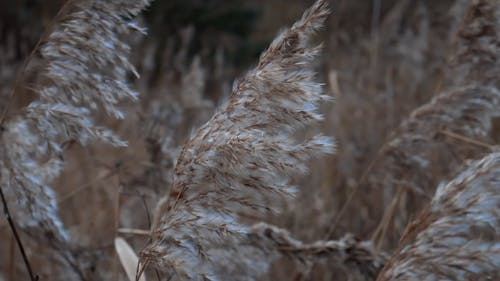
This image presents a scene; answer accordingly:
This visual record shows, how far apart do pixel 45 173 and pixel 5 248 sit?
1.26 metres

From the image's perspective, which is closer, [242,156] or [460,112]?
[242,156]

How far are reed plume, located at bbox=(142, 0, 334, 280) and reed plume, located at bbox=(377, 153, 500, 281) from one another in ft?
0.58

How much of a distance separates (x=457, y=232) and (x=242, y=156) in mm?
307

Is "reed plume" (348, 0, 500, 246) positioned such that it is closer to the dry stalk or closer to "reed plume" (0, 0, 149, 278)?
the dry stalk

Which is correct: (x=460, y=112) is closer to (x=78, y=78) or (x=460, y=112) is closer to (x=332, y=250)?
(x=332, y=250)

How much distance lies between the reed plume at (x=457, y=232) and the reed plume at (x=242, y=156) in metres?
0.18

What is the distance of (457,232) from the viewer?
786 mm

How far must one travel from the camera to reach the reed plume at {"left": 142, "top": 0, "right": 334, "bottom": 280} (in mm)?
837

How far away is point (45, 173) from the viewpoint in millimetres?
1312

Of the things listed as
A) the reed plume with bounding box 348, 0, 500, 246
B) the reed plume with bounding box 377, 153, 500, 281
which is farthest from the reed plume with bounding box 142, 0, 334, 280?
the reed plume with bounding box 348, 0, 500, 246

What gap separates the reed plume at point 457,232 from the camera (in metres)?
0.75

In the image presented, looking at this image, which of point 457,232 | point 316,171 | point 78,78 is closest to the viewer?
point 457,232

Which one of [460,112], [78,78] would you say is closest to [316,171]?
[460,112]

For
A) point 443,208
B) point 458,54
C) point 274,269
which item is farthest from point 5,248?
point 443,208
